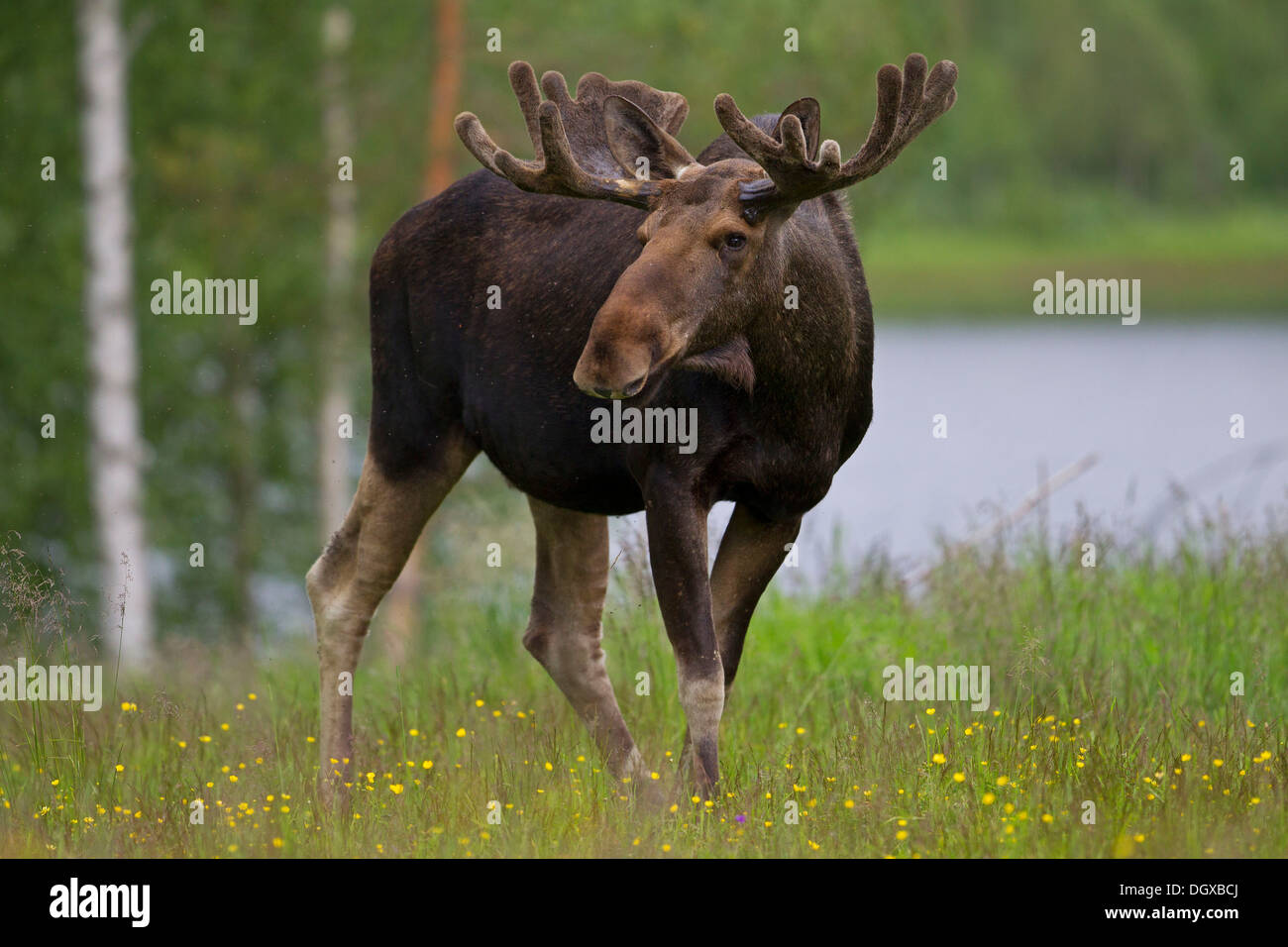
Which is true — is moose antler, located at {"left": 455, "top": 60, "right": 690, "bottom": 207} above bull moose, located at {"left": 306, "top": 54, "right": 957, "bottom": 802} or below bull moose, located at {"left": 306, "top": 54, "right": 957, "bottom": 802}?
above

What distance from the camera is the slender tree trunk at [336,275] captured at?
18016mm

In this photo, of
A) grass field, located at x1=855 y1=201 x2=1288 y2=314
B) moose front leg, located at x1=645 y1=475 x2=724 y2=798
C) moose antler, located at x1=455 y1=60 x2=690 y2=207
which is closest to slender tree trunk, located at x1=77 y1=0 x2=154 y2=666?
moose antler, located at x1=455 y1=60 x2=690 y2=207

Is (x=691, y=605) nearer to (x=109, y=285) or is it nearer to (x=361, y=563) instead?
(x=361, y=563)

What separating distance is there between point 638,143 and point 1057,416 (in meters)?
19.4

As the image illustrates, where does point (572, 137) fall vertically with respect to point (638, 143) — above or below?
above

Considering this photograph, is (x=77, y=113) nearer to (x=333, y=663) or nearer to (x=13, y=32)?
(x=13, y=32)

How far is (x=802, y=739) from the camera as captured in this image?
662cm

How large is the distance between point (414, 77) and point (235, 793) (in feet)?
42.3

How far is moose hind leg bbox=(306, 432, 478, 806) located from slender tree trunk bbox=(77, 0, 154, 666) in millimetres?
8286

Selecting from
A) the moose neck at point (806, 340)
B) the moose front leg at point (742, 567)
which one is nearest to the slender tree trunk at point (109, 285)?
the moose front leg at point (742, 567)

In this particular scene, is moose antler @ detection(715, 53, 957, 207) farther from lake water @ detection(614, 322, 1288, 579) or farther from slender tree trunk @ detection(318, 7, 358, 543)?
slender tree trunk @ detection(318, 7, 358, 543)

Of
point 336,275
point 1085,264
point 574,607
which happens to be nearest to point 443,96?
point 336,275

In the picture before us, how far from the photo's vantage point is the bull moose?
5211mm

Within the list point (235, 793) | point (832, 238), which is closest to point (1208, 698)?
point (832, 238)
